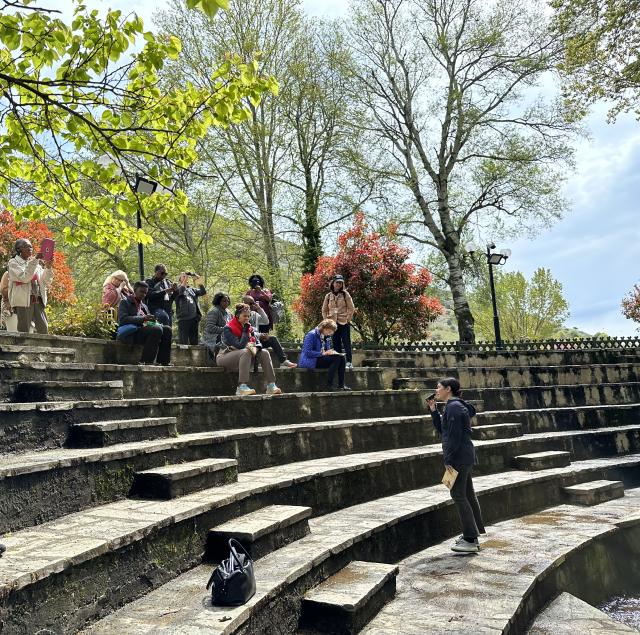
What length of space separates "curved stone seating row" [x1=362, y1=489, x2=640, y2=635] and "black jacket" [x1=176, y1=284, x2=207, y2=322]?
6.72 meters

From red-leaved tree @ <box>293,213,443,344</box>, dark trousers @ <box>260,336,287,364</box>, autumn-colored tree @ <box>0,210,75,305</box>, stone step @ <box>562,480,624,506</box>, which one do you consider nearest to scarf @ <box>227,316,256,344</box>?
dark trousers @ <box>260,336,287,364</box>

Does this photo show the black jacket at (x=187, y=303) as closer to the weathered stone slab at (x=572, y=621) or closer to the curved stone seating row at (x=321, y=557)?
the curved stone seating row at (x=321, y=557)

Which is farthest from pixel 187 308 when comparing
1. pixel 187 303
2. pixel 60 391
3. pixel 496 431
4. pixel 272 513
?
pixel 272 513

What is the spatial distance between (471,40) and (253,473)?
70.8 ft

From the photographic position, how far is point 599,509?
7836 millimetres

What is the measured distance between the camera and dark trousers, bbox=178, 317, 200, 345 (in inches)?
443

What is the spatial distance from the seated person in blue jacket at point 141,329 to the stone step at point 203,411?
2.01m

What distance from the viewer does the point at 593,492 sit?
27.0ft

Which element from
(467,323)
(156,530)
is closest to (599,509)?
(156,530)

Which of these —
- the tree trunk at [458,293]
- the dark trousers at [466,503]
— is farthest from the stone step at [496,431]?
the tree trunk at [458,293]

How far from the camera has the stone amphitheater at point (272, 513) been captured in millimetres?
3338

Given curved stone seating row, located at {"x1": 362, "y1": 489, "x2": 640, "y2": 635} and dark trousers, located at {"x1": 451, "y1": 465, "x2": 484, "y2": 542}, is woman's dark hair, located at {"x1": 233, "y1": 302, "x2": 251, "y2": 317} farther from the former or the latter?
curved stone seating row, located at {"x1": 362, "y1": 489, "x2": 640, "y2": 635}

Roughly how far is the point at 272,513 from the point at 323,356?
5.51 meters

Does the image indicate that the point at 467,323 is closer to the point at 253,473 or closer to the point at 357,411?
the point at 357,411
